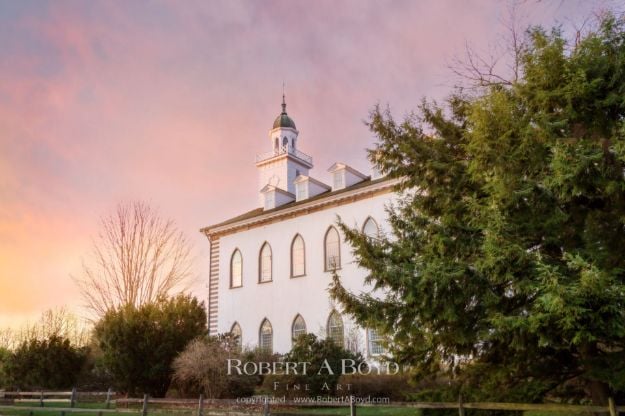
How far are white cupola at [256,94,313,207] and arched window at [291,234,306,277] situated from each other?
15182 mm

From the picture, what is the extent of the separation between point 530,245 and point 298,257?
21370 mm

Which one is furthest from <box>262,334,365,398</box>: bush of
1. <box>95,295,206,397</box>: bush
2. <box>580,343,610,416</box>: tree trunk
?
<box>580,343,610,416</box>: tree trunk

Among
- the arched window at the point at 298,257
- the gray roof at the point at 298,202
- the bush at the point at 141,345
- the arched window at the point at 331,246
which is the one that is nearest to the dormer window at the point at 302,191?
the gray roof at the point at 298,202

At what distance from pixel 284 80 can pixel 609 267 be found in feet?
152

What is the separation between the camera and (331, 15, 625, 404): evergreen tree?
8.61 metres

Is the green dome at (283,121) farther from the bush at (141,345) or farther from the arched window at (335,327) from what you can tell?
the bush at (141,345)

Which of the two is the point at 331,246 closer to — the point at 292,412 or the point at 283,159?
the point at 292,412

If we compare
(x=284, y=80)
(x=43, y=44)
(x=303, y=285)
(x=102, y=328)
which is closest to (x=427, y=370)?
(x=43, y=44)

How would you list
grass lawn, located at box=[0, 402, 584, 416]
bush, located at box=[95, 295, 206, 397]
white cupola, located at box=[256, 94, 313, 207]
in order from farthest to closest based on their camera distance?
white cupola, located at box=[256, 94, 313, 207] → bush, located at box=[95, 295, 206, 397] → grass lawn, located at box=[0, 402, 584, 416]

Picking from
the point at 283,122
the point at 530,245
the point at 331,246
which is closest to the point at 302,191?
the point at 331,246

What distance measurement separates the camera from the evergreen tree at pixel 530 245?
8.61 meters

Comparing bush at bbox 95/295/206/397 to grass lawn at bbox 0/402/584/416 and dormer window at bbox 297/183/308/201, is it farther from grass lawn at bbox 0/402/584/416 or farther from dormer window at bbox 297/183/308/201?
dormer window at bbox 297/183/308/201

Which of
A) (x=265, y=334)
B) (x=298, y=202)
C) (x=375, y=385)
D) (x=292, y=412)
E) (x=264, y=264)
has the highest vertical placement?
(x=298, y=202)

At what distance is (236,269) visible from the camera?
110 ft
